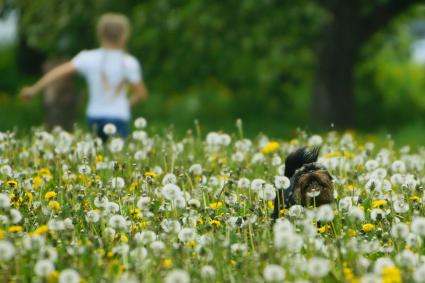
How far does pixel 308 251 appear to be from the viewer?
12.4 ft

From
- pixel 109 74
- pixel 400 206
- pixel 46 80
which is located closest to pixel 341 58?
pixel 109 74

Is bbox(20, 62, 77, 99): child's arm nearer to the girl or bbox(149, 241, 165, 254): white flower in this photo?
the girl

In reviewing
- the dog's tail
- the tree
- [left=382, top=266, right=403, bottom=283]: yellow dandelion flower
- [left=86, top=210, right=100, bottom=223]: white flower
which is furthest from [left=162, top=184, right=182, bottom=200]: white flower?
the tree

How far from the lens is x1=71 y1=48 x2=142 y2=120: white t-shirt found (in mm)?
8391

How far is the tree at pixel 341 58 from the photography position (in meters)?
14.5

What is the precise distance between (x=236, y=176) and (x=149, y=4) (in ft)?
27.3

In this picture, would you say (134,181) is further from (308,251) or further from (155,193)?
(308,251)

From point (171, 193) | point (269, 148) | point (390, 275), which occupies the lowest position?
point (390, 275)

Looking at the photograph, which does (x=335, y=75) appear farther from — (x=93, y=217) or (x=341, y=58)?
(x=93, y=217)

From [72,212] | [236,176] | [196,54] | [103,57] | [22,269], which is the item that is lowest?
[22,269]

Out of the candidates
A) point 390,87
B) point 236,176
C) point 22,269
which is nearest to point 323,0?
point 390,87

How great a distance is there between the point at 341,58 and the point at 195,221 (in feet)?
35.0

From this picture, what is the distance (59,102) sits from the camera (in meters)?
14.9

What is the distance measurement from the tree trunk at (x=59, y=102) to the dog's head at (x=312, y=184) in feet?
33.9
